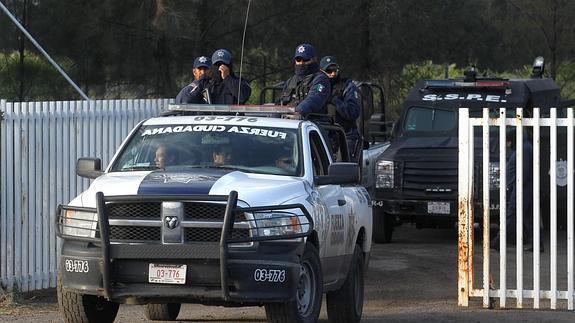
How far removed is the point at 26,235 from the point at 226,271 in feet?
13.5

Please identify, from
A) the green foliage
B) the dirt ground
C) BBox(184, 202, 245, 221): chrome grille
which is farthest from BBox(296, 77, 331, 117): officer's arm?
the green foliage

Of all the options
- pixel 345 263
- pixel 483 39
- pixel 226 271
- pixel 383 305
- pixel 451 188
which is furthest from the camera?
pixel 483 39

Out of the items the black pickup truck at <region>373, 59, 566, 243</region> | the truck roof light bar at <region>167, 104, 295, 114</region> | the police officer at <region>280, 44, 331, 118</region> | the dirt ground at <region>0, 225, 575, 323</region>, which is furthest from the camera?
the black pickup truck at <region>373, 59, 566, 243</region>

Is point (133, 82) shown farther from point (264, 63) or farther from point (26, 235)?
point (26, 235)

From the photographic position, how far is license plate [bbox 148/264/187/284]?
8.32 meters

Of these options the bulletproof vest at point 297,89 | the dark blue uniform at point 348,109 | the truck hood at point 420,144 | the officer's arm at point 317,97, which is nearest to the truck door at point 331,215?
the officer's arm at point 317,97

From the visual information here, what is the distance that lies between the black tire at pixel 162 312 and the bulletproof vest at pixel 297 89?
113 inches

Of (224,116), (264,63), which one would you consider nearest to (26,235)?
(224,116)

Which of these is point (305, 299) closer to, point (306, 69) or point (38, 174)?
point (38, 174)

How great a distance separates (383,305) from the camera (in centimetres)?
1211

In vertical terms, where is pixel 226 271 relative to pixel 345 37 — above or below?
below

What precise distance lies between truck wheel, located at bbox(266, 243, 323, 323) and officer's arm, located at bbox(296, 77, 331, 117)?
8.43ft

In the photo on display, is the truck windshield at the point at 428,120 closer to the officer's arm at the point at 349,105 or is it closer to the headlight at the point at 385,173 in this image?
the headlight at the point at 385,173

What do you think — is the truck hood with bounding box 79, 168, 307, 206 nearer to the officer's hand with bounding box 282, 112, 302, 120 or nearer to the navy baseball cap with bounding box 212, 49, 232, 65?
the officer's hand with bounding box 282, 112, 302, 120
